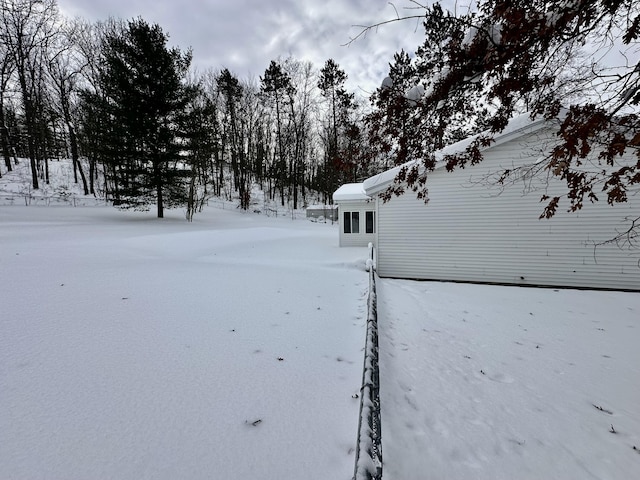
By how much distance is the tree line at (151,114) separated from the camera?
45.6 ft

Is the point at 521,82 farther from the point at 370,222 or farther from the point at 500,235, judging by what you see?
the point at 370,222

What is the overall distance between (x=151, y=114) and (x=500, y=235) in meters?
17.3

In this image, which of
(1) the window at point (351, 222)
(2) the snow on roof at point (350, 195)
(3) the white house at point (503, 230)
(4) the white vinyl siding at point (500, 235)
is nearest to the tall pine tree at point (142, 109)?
(2) the snow on roof at point (350, 195)

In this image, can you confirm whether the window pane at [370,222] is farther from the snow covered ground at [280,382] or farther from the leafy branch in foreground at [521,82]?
the leafy branch in foreground at [521,82]

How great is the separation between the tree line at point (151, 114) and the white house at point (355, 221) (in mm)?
1351

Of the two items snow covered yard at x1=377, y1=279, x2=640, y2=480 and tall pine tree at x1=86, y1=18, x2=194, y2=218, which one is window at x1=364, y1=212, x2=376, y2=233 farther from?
tall pine tree at x1=86, y1=18, x2=194, y2=218

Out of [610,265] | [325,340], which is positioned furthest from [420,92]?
[610,265]

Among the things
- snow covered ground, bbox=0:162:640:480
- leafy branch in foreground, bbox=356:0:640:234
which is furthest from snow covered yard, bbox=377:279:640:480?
leafy branch in foreground, bbox=356:0:640:234

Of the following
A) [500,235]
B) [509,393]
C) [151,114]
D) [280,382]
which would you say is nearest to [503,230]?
[500,235]

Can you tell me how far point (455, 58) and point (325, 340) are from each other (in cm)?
324

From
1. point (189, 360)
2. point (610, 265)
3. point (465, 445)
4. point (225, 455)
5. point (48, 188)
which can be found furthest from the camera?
point (48, 188)

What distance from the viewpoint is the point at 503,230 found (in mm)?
7441

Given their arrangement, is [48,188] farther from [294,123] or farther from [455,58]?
[455,58]

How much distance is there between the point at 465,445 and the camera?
7.14 ft
